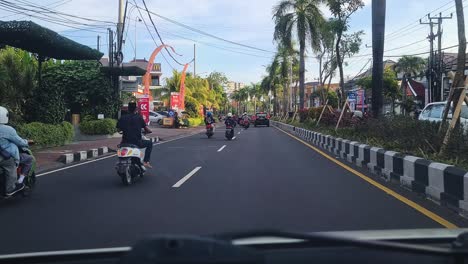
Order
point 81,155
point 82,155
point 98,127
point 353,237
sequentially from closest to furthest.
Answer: point 353,237
point 81,155
point 82,155
point 98,127

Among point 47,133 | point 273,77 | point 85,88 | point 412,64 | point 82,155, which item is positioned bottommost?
point 82,155

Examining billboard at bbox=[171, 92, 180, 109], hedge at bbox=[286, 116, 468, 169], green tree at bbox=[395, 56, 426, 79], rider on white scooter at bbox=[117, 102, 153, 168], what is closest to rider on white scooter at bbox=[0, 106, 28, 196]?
rider on white scooter at bbox=[117, 102, 153, 168]

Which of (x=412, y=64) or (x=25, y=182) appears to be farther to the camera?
(x=412, y=64)

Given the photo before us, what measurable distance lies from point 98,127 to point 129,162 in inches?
681

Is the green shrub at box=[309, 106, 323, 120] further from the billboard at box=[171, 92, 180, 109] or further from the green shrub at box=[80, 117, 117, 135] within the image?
the billboard at box=[171, 92, 180, 109]

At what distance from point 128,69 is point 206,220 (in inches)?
800

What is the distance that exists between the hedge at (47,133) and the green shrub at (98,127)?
4.87m

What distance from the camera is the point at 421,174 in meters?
8.52

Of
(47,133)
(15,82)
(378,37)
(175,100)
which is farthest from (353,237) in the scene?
(175,100)

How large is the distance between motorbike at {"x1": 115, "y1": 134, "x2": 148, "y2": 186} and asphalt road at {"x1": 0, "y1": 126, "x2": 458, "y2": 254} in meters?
0.20

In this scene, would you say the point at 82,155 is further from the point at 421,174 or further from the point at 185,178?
the point at 421,174

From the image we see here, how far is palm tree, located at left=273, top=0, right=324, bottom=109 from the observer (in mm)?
37281

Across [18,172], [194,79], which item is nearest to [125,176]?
[18,172]

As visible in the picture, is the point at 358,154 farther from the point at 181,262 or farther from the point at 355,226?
the point at 181,262
